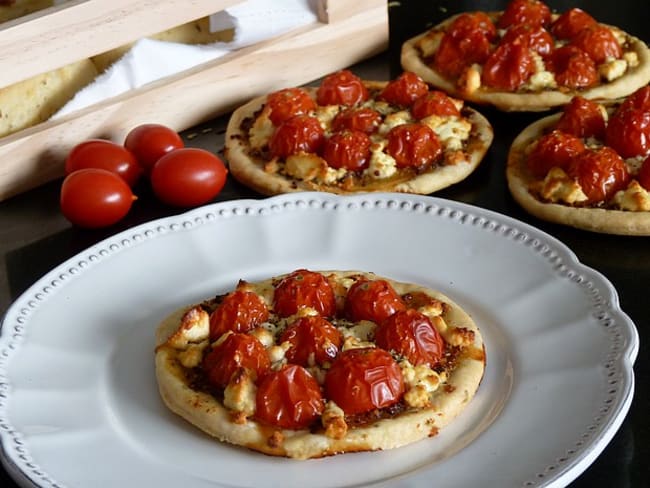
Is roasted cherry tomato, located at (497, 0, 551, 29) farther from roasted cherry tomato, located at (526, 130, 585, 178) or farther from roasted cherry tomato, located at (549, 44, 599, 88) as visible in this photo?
roasted cherry tomato, located at (526, 130, 585, 178)

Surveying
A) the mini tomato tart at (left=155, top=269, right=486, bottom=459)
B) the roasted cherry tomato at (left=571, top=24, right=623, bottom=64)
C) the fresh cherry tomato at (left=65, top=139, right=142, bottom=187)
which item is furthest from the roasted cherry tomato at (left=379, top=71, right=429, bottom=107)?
the mini tomato tart at (left=155, top=269, right=486, bottom=459)

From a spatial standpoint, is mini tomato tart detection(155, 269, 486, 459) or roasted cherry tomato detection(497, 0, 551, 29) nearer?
mini tomato tart detection(155, 269, 486, 459)

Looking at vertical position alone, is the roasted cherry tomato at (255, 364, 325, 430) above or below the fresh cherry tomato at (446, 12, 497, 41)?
above

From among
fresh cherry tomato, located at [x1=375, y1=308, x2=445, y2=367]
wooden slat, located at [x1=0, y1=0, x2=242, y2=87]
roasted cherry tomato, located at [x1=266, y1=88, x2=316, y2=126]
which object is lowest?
roasted cherry tomato, located at [x1=266, y1=88, x2=316, y2=126]

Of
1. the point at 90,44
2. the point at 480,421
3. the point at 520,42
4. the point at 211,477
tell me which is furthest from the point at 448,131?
the point at 211,477

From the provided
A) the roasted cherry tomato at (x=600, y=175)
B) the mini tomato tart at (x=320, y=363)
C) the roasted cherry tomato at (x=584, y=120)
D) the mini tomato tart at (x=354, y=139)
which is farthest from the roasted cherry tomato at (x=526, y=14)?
the mini tomato tart at (x=320, y=363)
